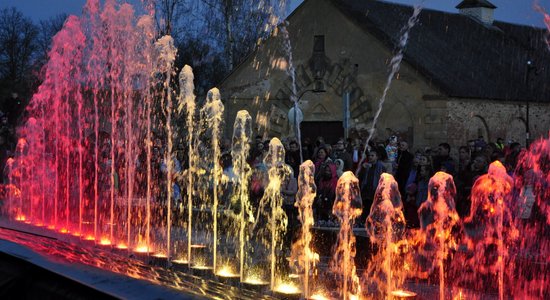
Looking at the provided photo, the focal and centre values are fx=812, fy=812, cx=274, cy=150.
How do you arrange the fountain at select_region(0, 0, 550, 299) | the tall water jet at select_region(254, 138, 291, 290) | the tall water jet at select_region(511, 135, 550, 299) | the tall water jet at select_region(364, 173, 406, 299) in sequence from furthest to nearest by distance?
the tall water jet at select_region(254, 138, 291, 290), the tall water jet at select_region(511, 135, 550, 299), the tall water jet at select_region(364, 173, 406, 299), the fountain at select_region(0, 0, 550, 299)

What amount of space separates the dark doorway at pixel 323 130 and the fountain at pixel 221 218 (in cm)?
1157

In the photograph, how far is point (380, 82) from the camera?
2903 cm

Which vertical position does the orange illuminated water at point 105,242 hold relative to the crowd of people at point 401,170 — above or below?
below

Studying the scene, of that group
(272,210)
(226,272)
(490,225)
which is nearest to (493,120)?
(272,210)

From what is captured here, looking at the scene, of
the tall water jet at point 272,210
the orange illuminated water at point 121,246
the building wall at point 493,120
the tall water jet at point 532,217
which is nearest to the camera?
the tall water jet at point 532,217

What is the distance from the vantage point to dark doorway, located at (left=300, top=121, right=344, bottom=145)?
3050cm

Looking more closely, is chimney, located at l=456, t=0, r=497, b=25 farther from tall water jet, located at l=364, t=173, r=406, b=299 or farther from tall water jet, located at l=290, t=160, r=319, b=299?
tall water jet, located at l=290, t=160, r=319, b=299

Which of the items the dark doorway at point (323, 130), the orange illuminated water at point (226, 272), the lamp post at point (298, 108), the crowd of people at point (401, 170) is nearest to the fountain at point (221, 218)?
the orange illuminated water at point (226, 272)

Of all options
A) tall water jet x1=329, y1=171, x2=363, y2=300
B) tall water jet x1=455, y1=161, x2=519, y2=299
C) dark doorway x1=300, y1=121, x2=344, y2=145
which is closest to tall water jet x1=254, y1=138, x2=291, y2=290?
tall water jet x1=329, y1=171, x2=363, y2=300

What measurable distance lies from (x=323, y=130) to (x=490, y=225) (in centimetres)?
2129

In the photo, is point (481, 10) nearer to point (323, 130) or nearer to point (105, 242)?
point (323, 130)

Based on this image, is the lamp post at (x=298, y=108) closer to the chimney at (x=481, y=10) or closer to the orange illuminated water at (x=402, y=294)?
the chimney at (x=481, y=10)

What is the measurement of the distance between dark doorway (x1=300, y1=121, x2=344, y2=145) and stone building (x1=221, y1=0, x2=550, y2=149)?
0.04 metres

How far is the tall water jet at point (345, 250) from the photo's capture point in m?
7.44
